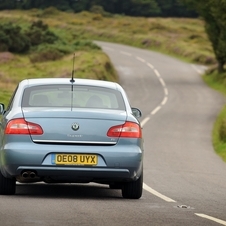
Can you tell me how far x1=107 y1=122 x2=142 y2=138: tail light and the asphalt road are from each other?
849mm

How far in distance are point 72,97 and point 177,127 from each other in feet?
64.6

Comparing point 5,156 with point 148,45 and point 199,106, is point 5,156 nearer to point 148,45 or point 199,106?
point 199,106

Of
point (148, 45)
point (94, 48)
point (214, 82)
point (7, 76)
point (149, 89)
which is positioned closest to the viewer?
point (7, 76)

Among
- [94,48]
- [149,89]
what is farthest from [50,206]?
[94,48]

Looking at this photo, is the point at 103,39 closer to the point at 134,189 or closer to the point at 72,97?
the point at 72,97

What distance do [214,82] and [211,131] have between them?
20457 mm

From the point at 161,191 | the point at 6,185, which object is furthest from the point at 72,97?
the point at 161,191

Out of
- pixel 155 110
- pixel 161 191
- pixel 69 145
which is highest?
pixel 69 145

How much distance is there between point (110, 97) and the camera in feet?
41.8

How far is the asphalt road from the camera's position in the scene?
9945 millimetres

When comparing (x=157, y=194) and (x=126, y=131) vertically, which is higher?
(x=126, y=131)

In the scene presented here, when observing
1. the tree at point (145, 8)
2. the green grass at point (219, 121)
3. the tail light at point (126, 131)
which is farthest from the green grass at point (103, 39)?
the tree at point (145, 8)

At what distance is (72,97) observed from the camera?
12477 millimetres

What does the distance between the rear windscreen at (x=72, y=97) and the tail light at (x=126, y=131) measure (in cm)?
54
